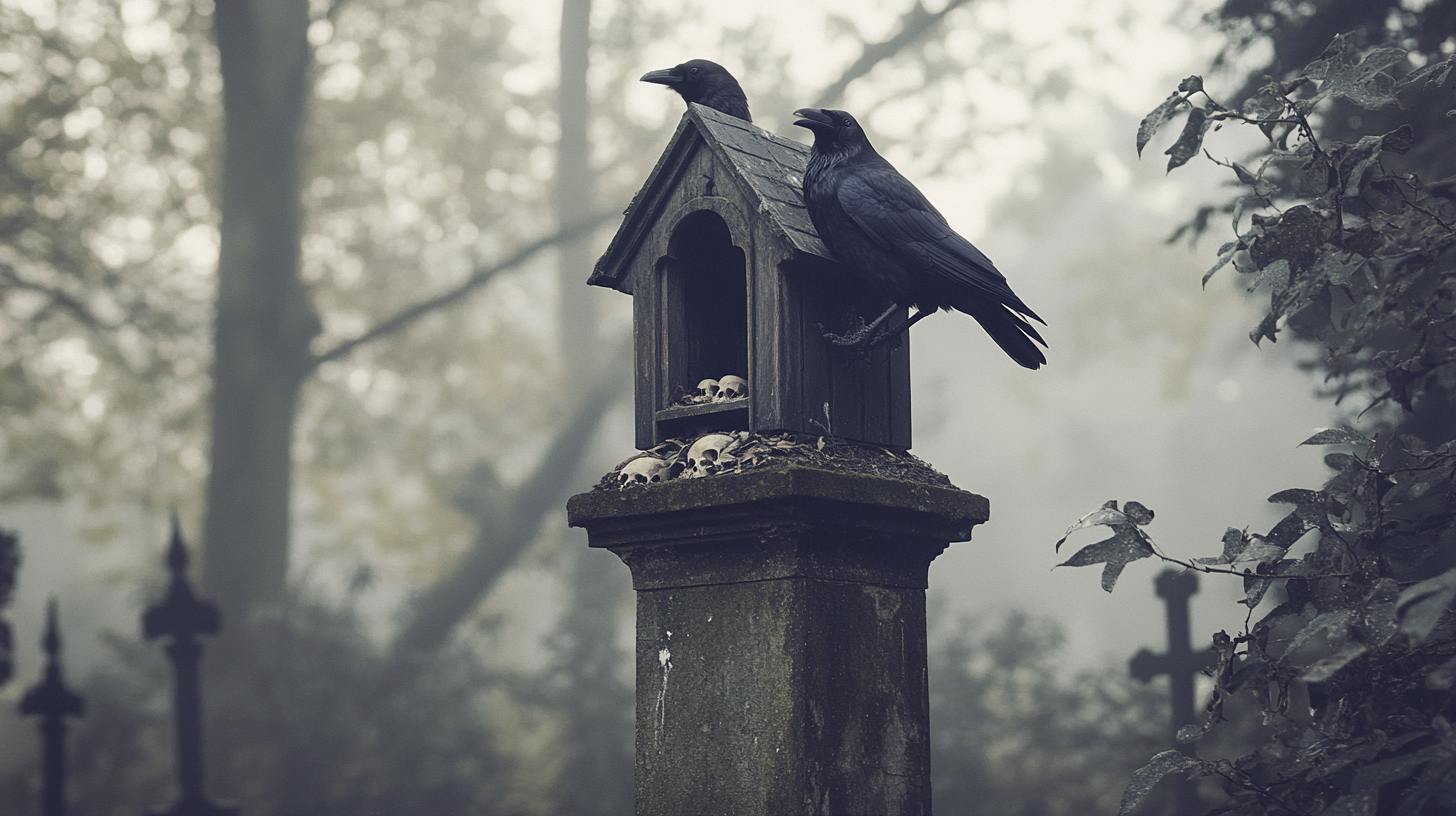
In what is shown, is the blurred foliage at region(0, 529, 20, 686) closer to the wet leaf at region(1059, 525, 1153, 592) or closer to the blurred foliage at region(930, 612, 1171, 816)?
the wet leaf at region(1059, 525, 1153, 592)

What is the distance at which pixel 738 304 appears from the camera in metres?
3.68

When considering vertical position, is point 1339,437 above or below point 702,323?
below

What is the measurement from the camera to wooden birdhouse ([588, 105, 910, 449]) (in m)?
3.13

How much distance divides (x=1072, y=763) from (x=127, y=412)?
10371mm

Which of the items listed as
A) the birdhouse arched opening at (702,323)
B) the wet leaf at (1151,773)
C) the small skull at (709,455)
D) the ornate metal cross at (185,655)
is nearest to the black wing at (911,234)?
the birdhouse arched opening at (702,323)

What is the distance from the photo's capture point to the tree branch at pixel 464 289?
1177 centimetres

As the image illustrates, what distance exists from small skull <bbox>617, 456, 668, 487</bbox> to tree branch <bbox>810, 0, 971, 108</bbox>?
9.40m

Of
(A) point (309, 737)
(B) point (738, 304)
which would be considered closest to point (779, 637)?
(B) point (738, 304)

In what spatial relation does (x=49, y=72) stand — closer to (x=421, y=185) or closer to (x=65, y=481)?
(x=421, y=185)

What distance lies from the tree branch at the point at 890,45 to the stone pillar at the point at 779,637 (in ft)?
31.0

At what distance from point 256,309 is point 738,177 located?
915 cm

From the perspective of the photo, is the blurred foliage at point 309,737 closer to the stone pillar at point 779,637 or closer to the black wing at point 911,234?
the stone pillar at point 779,637

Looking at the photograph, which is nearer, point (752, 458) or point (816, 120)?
point (752, 458)

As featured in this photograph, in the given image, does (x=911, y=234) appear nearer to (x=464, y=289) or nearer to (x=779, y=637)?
(x=779, y=637)
